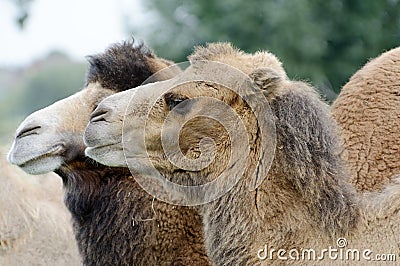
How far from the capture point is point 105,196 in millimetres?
4586

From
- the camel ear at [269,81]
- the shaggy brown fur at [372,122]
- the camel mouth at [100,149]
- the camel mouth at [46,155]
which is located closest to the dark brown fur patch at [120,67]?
the camel mouth at [46,155]

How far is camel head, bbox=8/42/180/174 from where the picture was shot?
4422mm

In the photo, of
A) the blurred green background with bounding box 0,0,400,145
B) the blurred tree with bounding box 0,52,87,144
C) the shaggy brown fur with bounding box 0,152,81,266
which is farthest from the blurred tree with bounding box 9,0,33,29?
the blurred tree with bounding box 0,52,87,144

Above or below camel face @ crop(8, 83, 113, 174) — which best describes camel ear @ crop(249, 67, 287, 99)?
above

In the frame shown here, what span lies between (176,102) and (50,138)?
942 mm

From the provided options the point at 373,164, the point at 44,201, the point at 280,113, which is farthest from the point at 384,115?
the point at 44,201

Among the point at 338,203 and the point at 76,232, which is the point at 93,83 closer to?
the point at 76,232

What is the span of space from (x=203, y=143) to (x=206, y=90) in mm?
252

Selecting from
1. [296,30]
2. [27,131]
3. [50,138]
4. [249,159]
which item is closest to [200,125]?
[249,159]

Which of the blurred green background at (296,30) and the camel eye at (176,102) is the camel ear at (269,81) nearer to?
the camel eye at (176,102)

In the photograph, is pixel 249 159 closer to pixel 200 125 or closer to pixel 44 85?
pixel 200 125

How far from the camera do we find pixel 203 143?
3.71 meters

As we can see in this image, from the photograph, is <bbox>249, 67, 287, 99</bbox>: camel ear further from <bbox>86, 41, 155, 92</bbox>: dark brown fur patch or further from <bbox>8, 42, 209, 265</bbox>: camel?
<bbox>86, 41, 155, 92</bbox>: dark brown fur patch

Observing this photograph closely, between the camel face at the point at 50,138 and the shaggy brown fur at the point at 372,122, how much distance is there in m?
1.43
